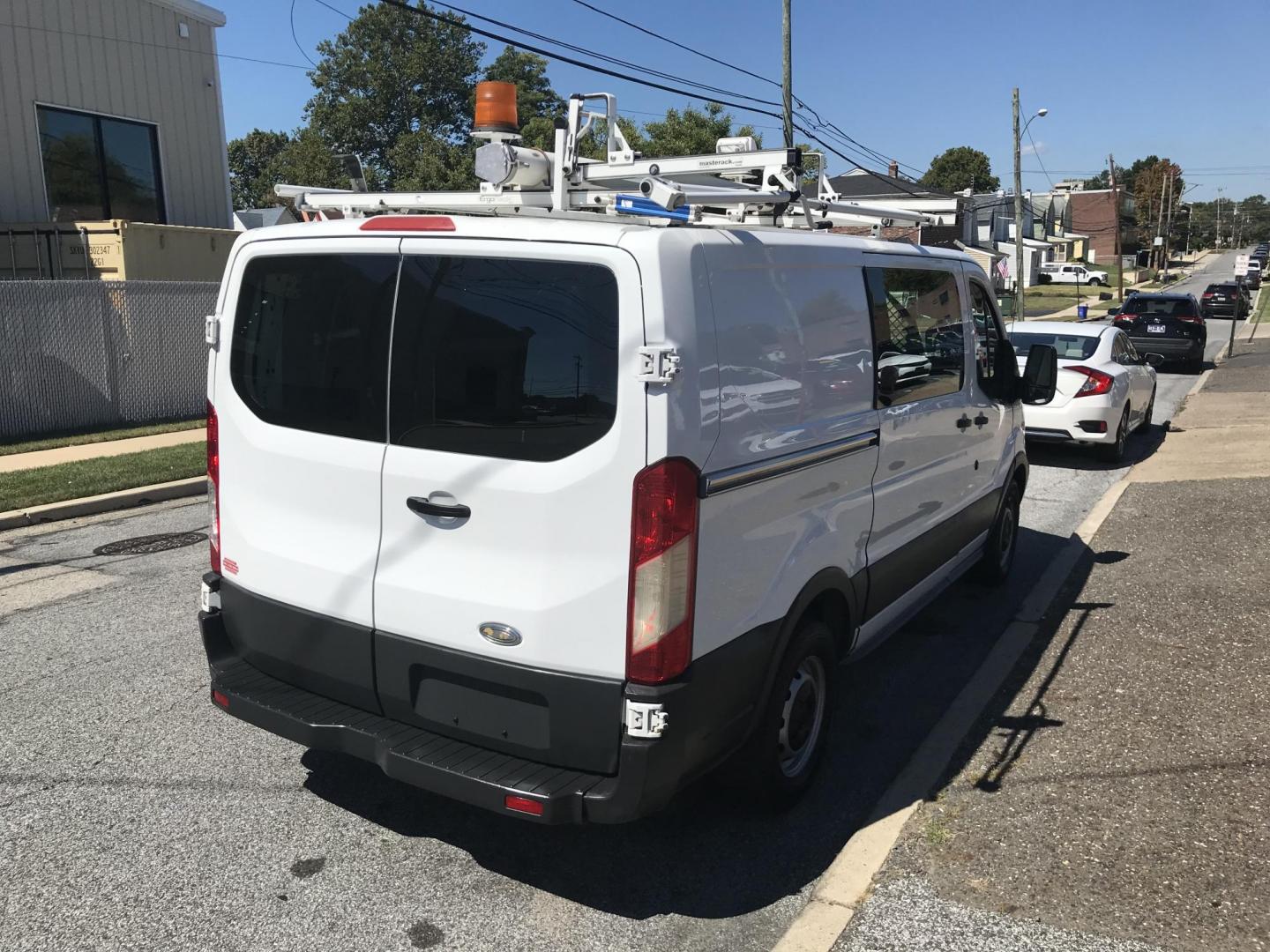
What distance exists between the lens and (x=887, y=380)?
14.1 ft

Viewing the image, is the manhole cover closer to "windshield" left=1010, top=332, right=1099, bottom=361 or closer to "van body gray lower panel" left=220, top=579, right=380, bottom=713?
"van body gray lower panel" left=220, top=579, right=380, bottom=713

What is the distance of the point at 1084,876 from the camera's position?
346 cm

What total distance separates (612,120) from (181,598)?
155 inches

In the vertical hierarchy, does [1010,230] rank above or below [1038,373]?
above

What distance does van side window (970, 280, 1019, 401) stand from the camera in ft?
18.7

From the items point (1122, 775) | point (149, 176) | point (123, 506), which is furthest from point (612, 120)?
point (149, 176)

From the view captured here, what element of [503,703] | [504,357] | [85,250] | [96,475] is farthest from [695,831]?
[85,250]

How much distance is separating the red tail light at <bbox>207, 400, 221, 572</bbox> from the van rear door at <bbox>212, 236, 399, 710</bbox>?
3cm

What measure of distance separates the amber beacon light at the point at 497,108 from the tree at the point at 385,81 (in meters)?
77.1

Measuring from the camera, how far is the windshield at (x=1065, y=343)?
450 inches

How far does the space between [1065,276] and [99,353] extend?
6807cm

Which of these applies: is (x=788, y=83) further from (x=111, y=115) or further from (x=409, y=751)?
(x=409, y=751)

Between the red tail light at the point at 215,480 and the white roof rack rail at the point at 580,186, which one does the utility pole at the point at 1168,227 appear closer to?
the white roof rack rail at the point at 580,186

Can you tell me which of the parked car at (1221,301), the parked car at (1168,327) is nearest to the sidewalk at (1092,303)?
the parked car at (1221,301)
